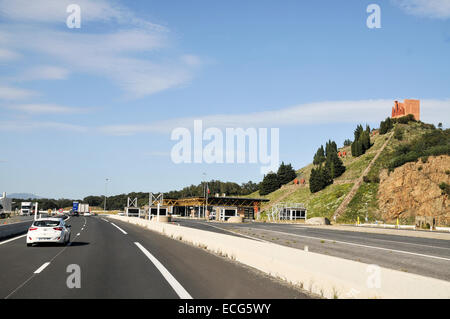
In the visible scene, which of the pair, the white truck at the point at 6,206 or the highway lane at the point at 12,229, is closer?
the highway lane at the point at 12,229

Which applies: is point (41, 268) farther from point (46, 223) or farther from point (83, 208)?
point (83, 208)

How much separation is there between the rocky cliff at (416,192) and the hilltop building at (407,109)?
154 ft

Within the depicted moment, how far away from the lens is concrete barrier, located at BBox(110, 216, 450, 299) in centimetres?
718

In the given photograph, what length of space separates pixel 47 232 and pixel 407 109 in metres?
123

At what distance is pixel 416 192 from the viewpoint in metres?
76.6

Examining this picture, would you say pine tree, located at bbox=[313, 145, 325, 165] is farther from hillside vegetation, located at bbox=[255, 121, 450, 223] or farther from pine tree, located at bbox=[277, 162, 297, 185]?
hillside vegetation, located at bbox=[255, 121, 450, 223]

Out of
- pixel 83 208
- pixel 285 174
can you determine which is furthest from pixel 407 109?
pixel 83 208

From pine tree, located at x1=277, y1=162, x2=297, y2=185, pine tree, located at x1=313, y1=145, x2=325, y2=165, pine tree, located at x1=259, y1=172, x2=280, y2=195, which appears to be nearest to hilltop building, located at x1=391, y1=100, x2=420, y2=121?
pine tree, located at x1=313, y1=145, x2=325, y2=165

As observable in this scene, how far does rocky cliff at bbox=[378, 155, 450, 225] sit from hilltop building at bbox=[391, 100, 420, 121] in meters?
47.0

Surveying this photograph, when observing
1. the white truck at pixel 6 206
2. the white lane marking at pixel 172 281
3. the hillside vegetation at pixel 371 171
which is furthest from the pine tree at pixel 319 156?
the white lane marking at pixel 172 281

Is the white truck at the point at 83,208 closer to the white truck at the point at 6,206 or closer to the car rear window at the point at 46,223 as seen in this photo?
the white truck at the point at 6,206

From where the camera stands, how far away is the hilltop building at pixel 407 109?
415 feet

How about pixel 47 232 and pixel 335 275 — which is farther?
pixel 47 232
